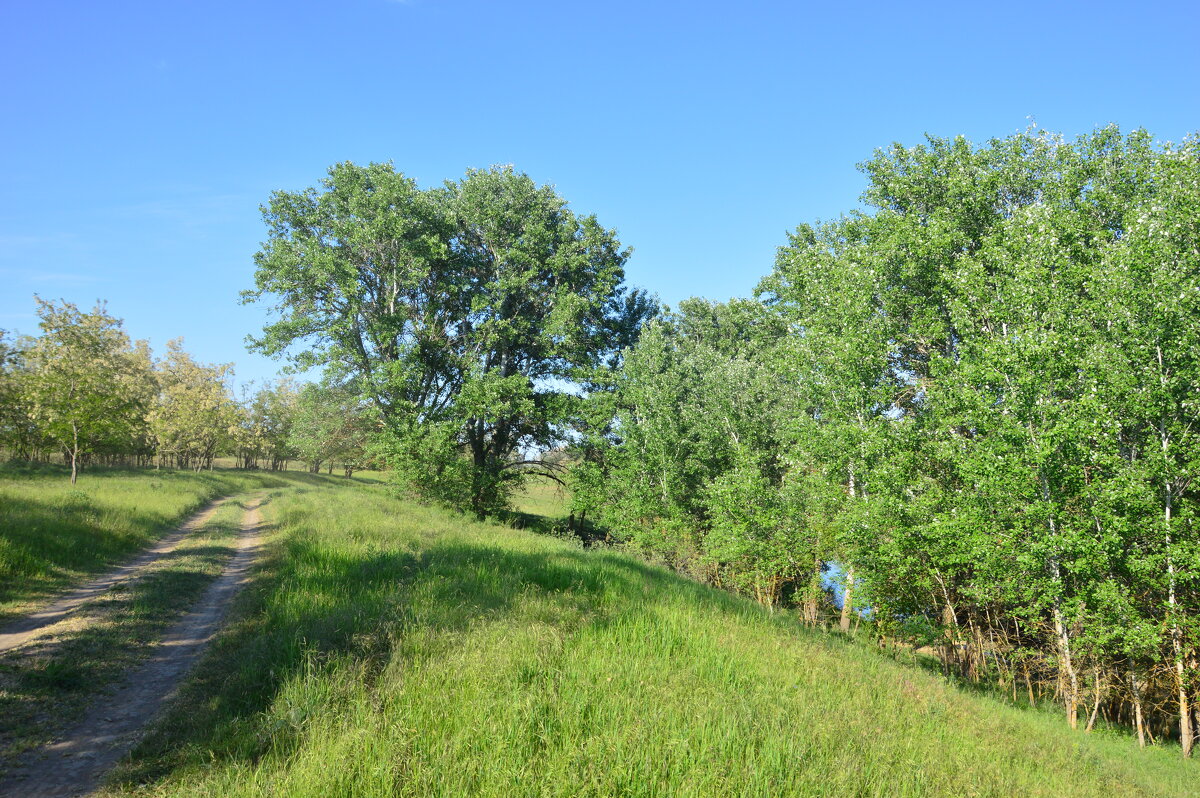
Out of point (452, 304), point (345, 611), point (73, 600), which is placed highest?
point (452, 304)

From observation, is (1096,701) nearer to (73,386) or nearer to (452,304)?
(452,304)

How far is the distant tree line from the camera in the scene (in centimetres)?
1350

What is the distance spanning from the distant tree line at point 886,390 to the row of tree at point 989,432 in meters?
0.11

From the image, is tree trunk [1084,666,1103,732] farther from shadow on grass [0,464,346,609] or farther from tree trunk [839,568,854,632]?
shadow on grass [0,464,346,609]

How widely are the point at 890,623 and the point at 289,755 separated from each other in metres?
20.8

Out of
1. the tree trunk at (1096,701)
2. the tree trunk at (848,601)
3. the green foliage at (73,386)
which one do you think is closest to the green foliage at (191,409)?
the green foliage at (73,386)

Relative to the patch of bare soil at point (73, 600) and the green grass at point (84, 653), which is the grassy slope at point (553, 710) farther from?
the patch of bare soil at point (73, 600)

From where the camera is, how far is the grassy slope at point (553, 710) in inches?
175

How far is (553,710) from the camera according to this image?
17.6 ft

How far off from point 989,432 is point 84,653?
19.8 meters

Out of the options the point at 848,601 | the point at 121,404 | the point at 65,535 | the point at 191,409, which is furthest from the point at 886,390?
the point at 191,409

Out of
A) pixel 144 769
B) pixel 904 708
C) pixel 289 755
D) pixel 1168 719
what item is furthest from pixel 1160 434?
pixel 144 769

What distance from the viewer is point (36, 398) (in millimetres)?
27031

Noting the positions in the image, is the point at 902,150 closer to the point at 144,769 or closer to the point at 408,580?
the point at 408,580
